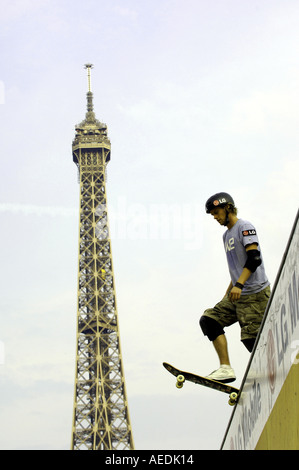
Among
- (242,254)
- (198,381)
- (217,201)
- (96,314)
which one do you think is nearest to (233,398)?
(198,381)

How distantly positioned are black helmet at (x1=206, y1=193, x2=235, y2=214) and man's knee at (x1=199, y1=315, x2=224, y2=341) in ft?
2.93

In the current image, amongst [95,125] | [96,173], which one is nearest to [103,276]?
[96,173]

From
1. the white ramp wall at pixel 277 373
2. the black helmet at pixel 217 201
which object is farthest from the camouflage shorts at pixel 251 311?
the white ramp wall at pixel 277 373

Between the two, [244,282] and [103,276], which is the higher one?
[103,276]

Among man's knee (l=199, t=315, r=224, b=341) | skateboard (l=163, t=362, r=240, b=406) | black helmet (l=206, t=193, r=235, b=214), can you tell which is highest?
black helmet (l=206, t=193, r=235, b=214)

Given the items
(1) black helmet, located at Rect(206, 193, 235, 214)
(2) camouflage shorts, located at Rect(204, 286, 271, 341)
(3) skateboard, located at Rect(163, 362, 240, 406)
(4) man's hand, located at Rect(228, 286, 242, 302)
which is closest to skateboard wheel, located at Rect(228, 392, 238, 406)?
(3) skateboard, located at Rect(163, 362, 240, 406)

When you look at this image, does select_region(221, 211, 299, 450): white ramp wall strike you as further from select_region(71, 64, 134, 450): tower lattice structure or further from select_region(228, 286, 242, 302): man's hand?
select_region(71, 64, 134, 450): tower lattice structure

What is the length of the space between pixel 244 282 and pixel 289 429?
2.73 metres

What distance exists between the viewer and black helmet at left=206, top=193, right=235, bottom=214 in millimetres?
7039

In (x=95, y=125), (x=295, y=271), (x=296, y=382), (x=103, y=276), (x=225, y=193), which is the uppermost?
(x=95, y=125)

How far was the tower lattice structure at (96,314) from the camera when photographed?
71.4m

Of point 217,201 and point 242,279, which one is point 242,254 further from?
point 217,201
